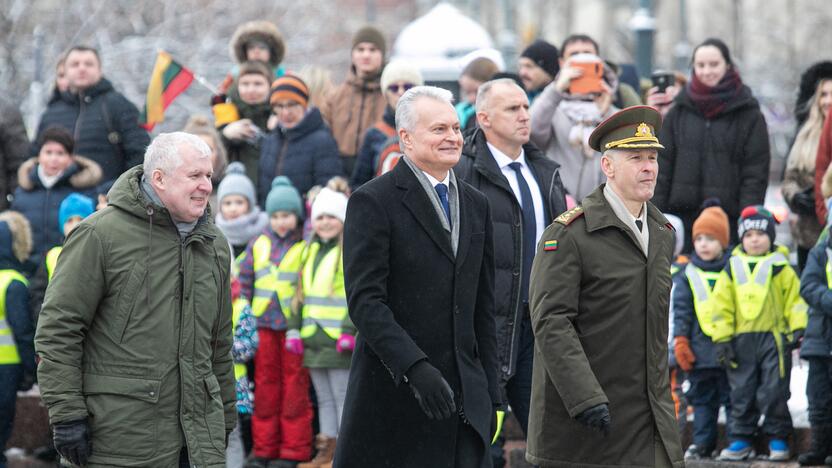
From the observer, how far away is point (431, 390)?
6.93 m

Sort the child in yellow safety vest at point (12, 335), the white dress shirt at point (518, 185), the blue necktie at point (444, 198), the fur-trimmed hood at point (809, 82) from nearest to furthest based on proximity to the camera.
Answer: the blue necktie at point (444, 198)
the white dress shirt at point (518, 185)
the child in yellow safety vest at point (12, 335)
the fur-trimmed hood at point (809, 82)

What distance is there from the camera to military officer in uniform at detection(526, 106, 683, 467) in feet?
24.1

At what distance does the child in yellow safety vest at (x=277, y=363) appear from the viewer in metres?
11.5

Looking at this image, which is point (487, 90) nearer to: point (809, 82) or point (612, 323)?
point (612, 323)

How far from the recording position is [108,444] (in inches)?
283

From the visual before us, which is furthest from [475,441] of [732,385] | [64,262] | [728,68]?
[728,68]

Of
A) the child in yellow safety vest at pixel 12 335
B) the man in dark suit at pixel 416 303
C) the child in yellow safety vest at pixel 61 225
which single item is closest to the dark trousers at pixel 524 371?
the man in dark suit at pixel 416 303

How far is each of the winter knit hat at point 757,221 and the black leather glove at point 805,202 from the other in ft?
2.44

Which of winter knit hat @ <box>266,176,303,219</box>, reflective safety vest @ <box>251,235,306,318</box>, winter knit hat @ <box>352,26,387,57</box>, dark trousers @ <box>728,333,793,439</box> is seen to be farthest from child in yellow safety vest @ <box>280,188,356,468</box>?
dark trousers @ <box>728,333,793,439</box>

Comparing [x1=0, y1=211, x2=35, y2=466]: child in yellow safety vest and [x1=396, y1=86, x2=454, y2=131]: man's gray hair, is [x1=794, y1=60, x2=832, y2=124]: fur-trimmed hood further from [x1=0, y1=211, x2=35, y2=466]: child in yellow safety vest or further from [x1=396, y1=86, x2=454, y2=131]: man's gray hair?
[x1=0, y1=211, x2=35, y2=466]: child in yellow safety vest

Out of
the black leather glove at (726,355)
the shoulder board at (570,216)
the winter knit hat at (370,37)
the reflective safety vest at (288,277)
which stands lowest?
the black leather glove at (726,355)

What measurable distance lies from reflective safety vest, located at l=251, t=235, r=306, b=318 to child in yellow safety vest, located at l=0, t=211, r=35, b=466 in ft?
5.16

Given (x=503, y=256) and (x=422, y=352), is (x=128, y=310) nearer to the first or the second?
(x=422, y=352)

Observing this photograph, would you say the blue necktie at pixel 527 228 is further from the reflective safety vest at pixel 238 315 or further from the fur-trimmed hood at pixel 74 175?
the fur-trimmed hood at pixel 74 175
